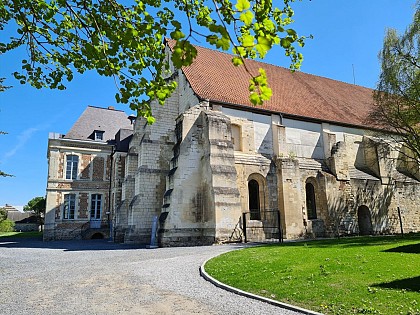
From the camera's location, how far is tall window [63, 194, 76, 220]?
2628 centimetres

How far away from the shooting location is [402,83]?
16812 mm

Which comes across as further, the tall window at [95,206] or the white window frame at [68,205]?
the tall window at [95,206]

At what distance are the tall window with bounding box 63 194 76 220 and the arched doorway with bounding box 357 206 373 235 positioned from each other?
22.5 metres

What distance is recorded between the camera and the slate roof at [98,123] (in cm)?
2888

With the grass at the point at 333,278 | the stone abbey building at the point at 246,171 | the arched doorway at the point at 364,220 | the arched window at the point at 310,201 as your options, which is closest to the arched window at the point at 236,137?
the stone abbey building at the point at 246,171

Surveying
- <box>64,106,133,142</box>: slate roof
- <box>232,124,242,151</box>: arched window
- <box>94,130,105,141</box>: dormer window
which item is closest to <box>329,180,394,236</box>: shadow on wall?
<box>232,124,242,151</box>: arched window

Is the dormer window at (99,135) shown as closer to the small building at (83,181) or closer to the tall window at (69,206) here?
the small building at (83,181)

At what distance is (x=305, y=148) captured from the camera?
19562 millimetres

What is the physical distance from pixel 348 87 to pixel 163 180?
1937cm

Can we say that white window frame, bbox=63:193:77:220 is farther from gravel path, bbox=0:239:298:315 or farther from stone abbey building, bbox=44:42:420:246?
gravel path, bbox=0:239:298:315

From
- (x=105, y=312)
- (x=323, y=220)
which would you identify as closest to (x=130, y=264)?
(x=105, y=312)

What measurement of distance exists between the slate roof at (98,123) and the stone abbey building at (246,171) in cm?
273

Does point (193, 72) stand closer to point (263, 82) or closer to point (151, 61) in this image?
point (151, 61)

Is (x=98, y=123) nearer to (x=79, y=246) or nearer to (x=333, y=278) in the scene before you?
(x=79, y=246)
